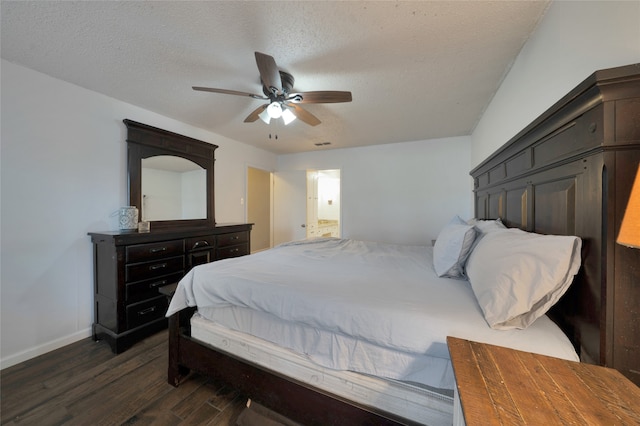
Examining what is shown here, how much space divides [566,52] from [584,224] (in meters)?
0.91

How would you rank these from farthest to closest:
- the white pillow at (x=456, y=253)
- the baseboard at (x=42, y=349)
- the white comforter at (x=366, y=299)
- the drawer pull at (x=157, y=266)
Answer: the drawer pull at (x=157, y=266)
the baseboard at (x=42, y=349)
the white pillow at (x=456, y=253)
the white comforter at (x=366, y=299)

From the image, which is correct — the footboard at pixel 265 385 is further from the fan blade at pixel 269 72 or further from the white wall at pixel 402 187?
the white wall at pixel 402 187

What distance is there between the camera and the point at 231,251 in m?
3.16

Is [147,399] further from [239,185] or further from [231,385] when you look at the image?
[239,185]

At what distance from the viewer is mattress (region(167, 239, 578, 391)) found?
0.93 m

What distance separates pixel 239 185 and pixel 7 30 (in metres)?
2.63

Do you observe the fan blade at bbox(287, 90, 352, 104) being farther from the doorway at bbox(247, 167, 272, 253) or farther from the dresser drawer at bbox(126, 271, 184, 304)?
the doorway at bbox(247, 167, 272, 253)

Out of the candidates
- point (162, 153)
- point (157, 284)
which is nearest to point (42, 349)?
Result: point (157, 284)

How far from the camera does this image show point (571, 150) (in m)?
1.00

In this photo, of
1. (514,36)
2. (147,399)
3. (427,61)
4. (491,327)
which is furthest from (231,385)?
(514,36)

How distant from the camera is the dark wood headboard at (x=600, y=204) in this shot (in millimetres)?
768

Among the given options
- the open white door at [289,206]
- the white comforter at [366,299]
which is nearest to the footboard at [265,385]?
the white comforter at [366,299]

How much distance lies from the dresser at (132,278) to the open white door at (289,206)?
230 cm

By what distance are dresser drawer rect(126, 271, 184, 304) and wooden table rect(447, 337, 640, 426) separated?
2.58 m
